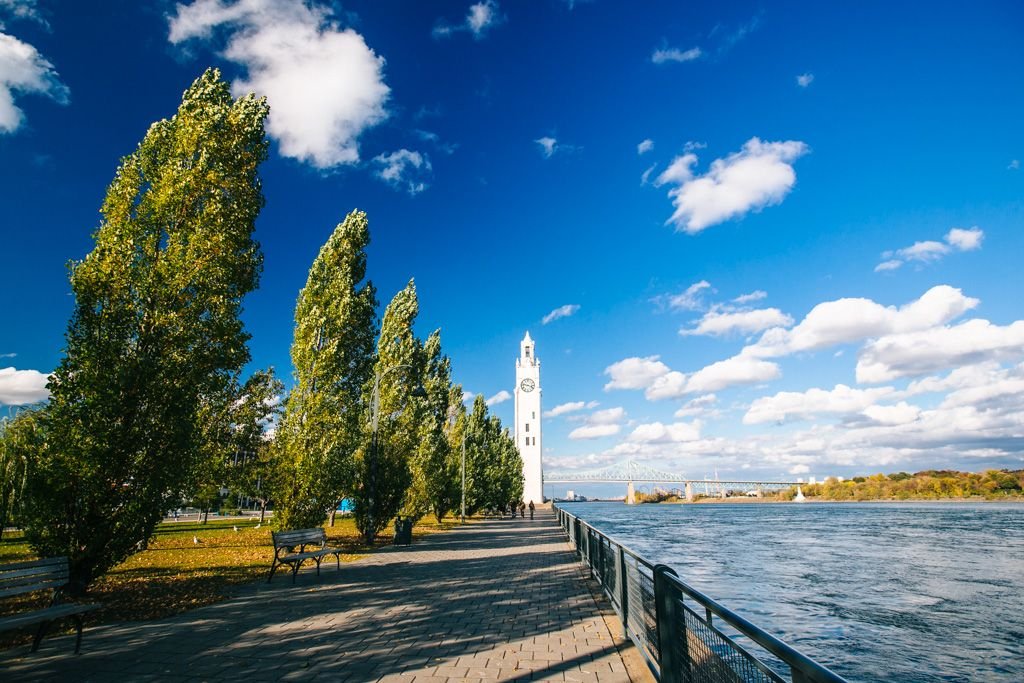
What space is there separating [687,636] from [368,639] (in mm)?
4491

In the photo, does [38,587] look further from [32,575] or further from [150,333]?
[150,333]

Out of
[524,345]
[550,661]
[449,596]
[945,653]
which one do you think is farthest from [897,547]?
[524,345]

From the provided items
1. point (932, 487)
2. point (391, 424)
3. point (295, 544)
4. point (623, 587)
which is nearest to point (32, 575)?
point (295, 544)

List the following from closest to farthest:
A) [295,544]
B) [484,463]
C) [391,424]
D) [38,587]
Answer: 1. [38,587]
2. [295,544]
3. [391,424]
4. [484,463]

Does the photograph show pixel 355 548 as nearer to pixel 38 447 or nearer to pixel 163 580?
pixel 163 580

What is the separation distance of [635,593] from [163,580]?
1099cm

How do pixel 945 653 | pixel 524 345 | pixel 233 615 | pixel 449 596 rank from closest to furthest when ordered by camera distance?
pixel 233 615 → pixel 449 596 → pixel 945 653 → pixel 524 345

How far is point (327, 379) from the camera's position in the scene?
1969 cm

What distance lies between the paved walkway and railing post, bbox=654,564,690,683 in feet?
2.92

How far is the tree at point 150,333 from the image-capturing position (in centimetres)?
964

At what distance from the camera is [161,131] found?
41.9 feet

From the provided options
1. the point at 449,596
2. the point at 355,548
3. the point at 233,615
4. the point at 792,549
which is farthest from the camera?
the point at 792,549

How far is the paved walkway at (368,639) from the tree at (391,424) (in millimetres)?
9309

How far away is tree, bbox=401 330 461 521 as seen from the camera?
3027 centimetres
